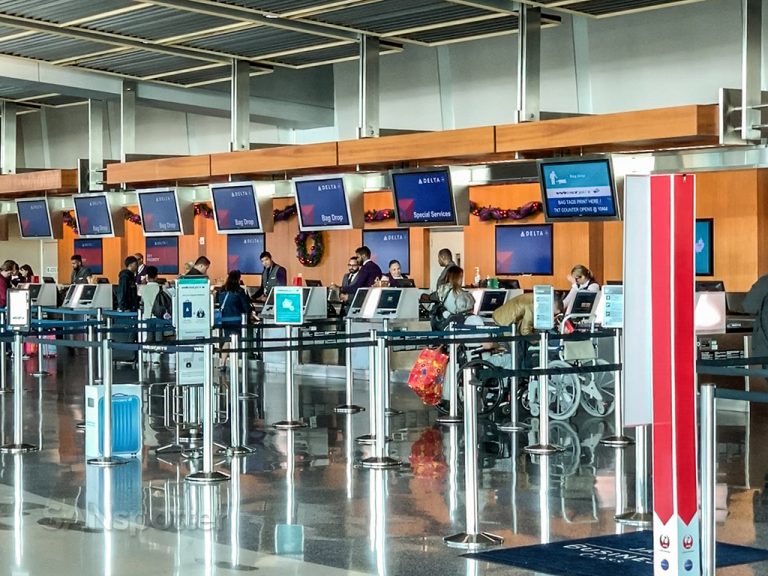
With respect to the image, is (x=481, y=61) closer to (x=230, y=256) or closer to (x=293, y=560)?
(x=230, y=256)

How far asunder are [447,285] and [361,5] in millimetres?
3126

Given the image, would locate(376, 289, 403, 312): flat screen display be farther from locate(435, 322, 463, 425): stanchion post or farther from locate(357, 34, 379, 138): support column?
locate(435, 322, 463, 425): stanchion post

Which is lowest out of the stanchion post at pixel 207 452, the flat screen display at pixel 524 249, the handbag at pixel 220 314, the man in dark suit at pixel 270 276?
the stanchion post at pixel 207 452

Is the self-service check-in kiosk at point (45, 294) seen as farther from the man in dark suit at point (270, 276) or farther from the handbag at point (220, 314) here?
the handbag at point (220, 314)

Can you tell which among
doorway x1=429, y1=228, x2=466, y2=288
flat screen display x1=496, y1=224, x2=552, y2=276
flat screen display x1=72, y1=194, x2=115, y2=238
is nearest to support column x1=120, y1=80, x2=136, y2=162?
flat screen display x1=72, y1=194, x2=115, y2=238

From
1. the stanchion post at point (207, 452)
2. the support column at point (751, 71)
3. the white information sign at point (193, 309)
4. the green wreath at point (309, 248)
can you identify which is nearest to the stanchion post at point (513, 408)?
the support column at point (751, 71)

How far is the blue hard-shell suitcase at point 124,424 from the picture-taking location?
1055 cm

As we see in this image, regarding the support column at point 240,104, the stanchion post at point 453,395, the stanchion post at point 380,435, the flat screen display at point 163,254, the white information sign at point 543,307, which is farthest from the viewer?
the flat screen display at point 163,254

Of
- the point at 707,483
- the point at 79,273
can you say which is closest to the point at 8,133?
the point at 79,273

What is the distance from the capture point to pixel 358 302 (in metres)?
17.3

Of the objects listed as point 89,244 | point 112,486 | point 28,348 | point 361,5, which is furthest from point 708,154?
point 89,244

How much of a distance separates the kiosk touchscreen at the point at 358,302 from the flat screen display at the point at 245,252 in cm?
839

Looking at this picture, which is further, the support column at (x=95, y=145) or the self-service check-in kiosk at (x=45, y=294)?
the self-service check-in kiosk at (x=45, y=294)

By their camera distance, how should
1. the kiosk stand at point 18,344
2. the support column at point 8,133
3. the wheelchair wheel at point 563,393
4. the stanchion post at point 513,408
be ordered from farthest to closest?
the support column at point 8,133 → the wheelchair wheel at point 563,393 → the stanchion post at point 513,408 → the kiosk stand at point 18,344
